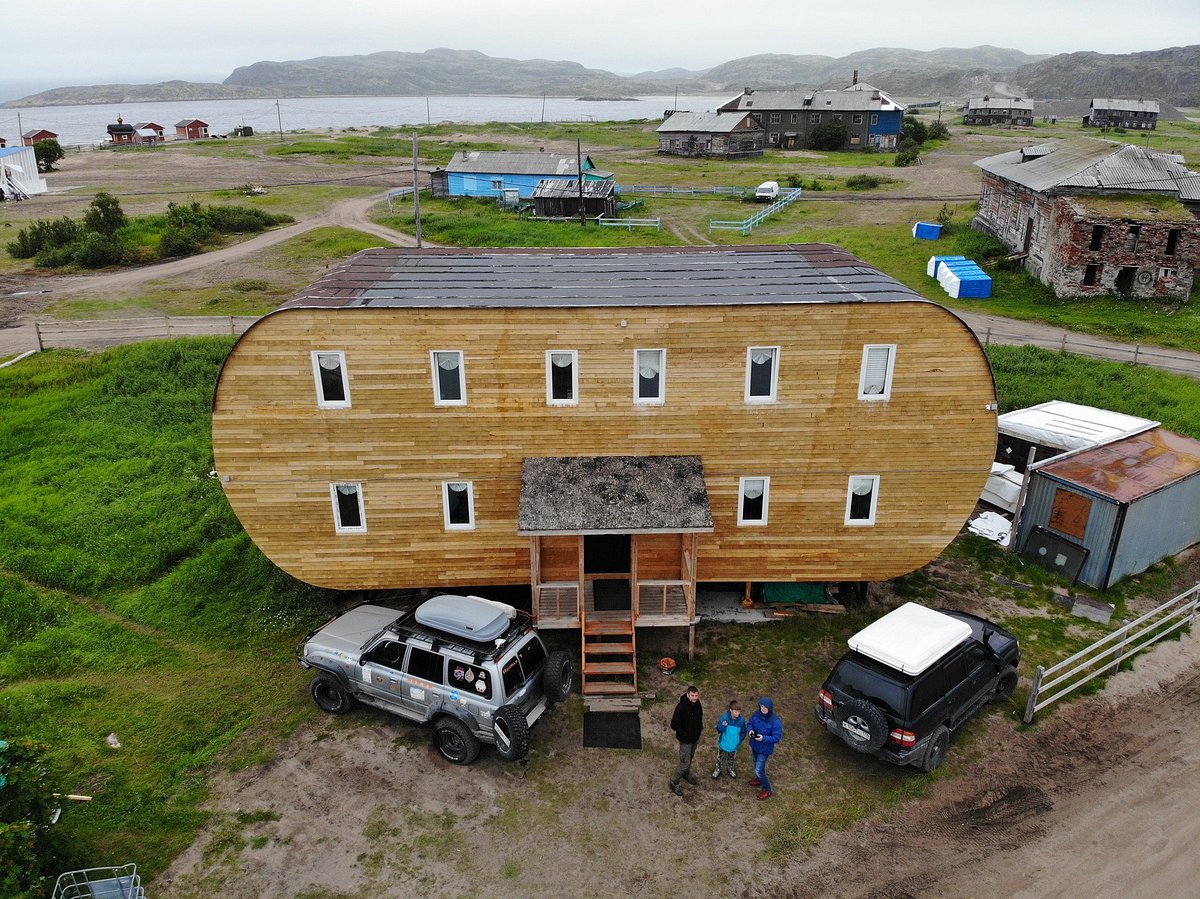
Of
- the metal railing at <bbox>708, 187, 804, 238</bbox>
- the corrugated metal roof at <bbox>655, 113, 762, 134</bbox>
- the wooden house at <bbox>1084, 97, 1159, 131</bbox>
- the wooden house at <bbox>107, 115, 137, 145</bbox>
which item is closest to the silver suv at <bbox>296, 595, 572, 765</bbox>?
the metal railing at <bbox>708, 187, 804, 238</bbox>

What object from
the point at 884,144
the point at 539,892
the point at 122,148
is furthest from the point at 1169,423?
the point at 122,148

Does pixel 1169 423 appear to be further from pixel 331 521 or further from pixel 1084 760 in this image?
pixel 331 521

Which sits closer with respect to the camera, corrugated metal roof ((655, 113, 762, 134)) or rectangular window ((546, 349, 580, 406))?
rectangular window ((546, 349, 580, 406))

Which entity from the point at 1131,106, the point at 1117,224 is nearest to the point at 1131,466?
the point at 1117,224

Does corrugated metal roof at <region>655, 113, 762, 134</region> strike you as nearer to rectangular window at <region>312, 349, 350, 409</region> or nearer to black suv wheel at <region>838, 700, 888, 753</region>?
rectangular window at <region>312, 349, 350, 409</region>

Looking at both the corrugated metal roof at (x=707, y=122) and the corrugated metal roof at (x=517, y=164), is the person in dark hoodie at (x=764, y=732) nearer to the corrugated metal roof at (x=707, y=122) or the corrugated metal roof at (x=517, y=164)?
the corrugated metal roof at (x=517, y=164)

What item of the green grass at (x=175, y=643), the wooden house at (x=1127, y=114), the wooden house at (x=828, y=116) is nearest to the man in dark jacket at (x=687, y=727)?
the green grass at (x=175, y=643)
